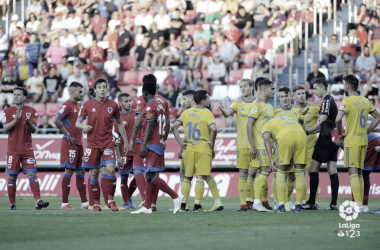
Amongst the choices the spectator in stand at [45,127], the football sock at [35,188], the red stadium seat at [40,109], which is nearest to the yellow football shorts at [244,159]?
the football sock at [35,188]

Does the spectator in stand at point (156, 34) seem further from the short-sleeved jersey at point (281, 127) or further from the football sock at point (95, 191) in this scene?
the short-sleeved jersey at point (281, 127)

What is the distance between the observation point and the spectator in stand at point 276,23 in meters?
22.1

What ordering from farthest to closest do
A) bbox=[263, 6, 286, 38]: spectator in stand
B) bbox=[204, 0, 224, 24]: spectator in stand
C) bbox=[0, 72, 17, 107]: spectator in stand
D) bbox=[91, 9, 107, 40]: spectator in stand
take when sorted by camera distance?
bbox=[91, 9, 107, 40]: spectator in stand, bbox=[204, 0, 224, 24]: spectator in stand, bbox=[263, 6, 286, 38]: spectator in stand, bbox=[0, 72, 17, 107]: spectator in stand

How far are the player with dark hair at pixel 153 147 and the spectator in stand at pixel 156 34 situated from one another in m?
13.9

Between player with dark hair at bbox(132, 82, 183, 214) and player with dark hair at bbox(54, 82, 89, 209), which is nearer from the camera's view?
player with dark hair at bbox(132, 82, 183, 214)

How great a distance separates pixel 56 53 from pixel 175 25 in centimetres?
535

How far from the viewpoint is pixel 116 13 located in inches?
997

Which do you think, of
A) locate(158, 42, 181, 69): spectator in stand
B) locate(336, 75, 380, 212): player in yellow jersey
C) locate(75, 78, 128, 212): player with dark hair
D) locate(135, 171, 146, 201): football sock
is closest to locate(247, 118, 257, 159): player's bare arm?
locate(336, 75, 380, 212): player in yellow jersey

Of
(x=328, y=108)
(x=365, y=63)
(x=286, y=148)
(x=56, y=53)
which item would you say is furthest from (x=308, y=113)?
(x=56, y=53)

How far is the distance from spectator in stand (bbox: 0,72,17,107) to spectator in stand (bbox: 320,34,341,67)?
11.9 meters

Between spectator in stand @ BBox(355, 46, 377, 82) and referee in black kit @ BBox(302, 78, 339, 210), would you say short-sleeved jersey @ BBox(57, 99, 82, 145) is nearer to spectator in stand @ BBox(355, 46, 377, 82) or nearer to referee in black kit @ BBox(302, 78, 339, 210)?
referee in black kit @ BBox(302, 78, 339, 210)

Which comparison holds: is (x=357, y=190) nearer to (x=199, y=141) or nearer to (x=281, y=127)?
(x=281, y=127)

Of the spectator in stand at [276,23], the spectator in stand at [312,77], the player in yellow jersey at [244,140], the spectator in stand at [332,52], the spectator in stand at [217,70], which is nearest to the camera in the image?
the player in yellow jersey at [244,140]

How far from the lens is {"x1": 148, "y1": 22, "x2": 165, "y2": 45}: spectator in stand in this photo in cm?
2334
